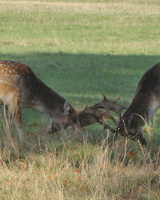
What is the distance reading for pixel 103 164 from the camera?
6.16 metres

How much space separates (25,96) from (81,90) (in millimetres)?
3974

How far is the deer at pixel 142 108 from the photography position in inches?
295

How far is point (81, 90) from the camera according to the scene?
12281 mm

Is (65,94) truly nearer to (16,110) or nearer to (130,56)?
(16,110)

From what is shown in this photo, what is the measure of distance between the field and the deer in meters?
0.26

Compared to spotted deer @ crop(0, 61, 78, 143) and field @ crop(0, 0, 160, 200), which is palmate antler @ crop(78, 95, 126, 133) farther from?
spotted deer @ crop(0, 61, 78, 143)

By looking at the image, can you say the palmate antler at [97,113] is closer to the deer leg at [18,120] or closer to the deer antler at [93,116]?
the deer antler at [93,116]

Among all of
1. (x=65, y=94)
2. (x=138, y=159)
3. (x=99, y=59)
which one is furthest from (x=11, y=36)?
(x=138, y=159)

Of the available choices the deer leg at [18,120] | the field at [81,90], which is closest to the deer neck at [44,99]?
the deer leg at [18,120]

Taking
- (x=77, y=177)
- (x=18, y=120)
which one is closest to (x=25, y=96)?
(x=18, y=120)

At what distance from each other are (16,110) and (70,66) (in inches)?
314

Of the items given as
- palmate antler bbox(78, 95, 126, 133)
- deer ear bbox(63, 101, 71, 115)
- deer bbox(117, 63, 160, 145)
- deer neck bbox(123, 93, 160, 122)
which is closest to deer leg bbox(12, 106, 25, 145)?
deer ear bbox(63, 101, 71, 115)

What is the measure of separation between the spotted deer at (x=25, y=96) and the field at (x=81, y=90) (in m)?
0.33

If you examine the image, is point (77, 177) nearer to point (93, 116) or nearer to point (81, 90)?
point (93, 116)
